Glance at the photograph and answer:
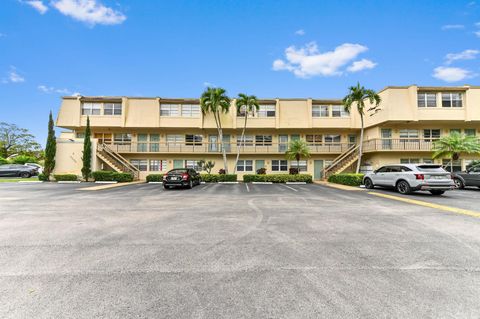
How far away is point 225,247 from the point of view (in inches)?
183

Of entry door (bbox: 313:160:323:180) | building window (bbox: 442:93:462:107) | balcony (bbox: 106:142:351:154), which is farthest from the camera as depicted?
entry door (bbox: 313:160:323:180)

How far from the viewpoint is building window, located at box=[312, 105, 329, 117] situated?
27688 millimetres

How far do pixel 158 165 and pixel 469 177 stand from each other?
29.7m

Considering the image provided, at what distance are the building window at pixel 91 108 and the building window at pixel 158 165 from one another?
29.8 ft

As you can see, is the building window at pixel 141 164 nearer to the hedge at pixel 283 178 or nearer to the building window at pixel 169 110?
the building window at pixel 169 110

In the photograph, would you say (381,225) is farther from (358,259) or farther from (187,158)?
(187,158)

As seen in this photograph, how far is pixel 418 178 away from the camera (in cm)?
1250

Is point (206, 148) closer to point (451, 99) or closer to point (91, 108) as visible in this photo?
point (91, 108)

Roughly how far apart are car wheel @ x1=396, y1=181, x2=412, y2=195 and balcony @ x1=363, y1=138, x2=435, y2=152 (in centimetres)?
1131

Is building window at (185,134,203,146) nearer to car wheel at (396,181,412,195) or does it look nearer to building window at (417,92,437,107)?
car wheel at (396,181,412,195)

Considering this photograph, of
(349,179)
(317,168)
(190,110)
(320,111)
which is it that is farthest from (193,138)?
(349,179)

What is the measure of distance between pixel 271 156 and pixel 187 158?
10.8 metres

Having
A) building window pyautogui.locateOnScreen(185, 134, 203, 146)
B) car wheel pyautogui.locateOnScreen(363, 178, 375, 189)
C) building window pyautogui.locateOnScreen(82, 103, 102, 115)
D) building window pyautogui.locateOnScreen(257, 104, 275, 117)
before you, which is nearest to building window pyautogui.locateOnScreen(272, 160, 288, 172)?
building window pyautogui.locateOnScreen(257, 104, 275, 117)

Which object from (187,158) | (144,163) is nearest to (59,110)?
(144,163)
